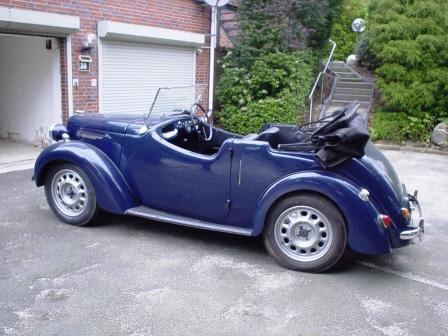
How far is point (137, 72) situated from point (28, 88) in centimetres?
210

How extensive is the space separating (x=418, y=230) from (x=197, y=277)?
5.80 feet

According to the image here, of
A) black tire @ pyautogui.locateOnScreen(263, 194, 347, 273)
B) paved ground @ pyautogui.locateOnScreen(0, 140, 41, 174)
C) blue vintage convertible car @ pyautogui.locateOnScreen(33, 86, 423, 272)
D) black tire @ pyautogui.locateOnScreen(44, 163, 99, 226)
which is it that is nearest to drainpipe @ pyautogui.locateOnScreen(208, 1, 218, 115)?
paved ground @ pyautogui.locateOnScreen(0, 140, 41, 174)

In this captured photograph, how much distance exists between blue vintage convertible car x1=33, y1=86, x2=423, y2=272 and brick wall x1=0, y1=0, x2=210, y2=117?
3711 millimetres

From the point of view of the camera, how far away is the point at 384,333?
296 cm

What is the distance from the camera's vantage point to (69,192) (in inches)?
184

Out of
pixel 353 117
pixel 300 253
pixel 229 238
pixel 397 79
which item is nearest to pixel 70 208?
pixel 229 238

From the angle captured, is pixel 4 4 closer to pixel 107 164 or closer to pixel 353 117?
pixel 107 164

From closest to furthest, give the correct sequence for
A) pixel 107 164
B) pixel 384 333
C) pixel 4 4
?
pixel 384 333 → pixel 107 164 → pixel 4 4

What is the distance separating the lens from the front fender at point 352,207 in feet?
11.6

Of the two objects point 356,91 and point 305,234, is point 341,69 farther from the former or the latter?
point 305,234

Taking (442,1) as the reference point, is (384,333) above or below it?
below

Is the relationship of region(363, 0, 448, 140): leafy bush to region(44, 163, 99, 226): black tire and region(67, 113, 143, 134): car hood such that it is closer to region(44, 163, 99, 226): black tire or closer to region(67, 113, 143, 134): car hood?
region(67, 113, 143, 134): car hood

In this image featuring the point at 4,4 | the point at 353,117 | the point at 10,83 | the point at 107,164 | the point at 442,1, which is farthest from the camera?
the point at 442,1

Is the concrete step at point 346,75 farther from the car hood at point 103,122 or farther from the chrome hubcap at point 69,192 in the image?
the chrome hubcap at point 69,192
